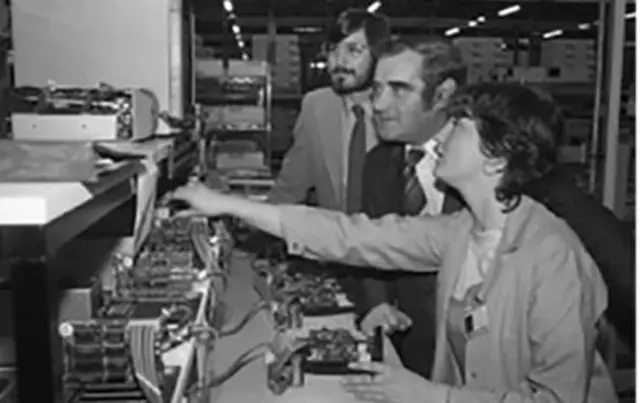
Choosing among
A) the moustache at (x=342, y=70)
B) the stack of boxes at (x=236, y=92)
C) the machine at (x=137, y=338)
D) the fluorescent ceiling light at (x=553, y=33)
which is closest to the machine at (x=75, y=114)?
the machine at (x=137, y=338)

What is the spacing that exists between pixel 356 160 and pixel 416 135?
0.54m

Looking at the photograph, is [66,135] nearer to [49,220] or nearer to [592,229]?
[49,220]

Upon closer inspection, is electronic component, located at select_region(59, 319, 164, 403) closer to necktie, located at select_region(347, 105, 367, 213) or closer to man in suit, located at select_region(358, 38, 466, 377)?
man in suit, located at select_region(358, 38, 466, 377)

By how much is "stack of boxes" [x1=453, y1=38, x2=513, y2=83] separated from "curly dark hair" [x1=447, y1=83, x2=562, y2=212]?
3.93 metres

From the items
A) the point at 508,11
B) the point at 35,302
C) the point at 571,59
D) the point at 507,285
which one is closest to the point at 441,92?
the point at 507,285

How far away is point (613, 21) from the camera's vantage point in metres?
4.18

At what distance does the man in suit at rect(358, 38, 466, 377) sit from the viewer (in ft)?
7.74

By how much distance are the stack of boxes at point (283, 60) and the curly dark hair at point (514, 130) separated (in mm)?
3861

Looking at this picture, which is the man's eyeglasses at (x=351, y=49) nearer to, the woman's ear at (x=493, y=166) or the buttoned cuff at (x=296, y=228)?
the buttoned cuff at (x=296, y=228)

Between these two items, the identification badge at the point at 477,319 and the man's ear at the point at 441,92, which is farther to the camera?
the man's ear at the point at 441,92

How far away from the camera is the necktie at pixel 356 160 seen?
9.55 ft

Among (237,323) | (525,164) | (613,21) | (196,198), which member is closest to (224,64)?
(613,21)

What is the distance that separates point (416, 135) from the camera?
2396mm

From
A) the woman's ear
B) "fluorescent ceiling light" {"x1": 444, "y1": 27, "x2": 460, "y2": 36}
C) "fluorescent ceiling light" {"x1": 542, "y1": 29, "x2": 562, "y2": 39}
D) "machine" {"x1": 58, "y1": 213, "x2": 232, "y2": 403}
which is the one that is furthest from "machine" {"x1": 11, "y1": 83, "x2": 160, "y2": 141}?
"fluorescent ceiling light" {"x1": 542, "y1": 29, "x2": 562, "y2": 39}
